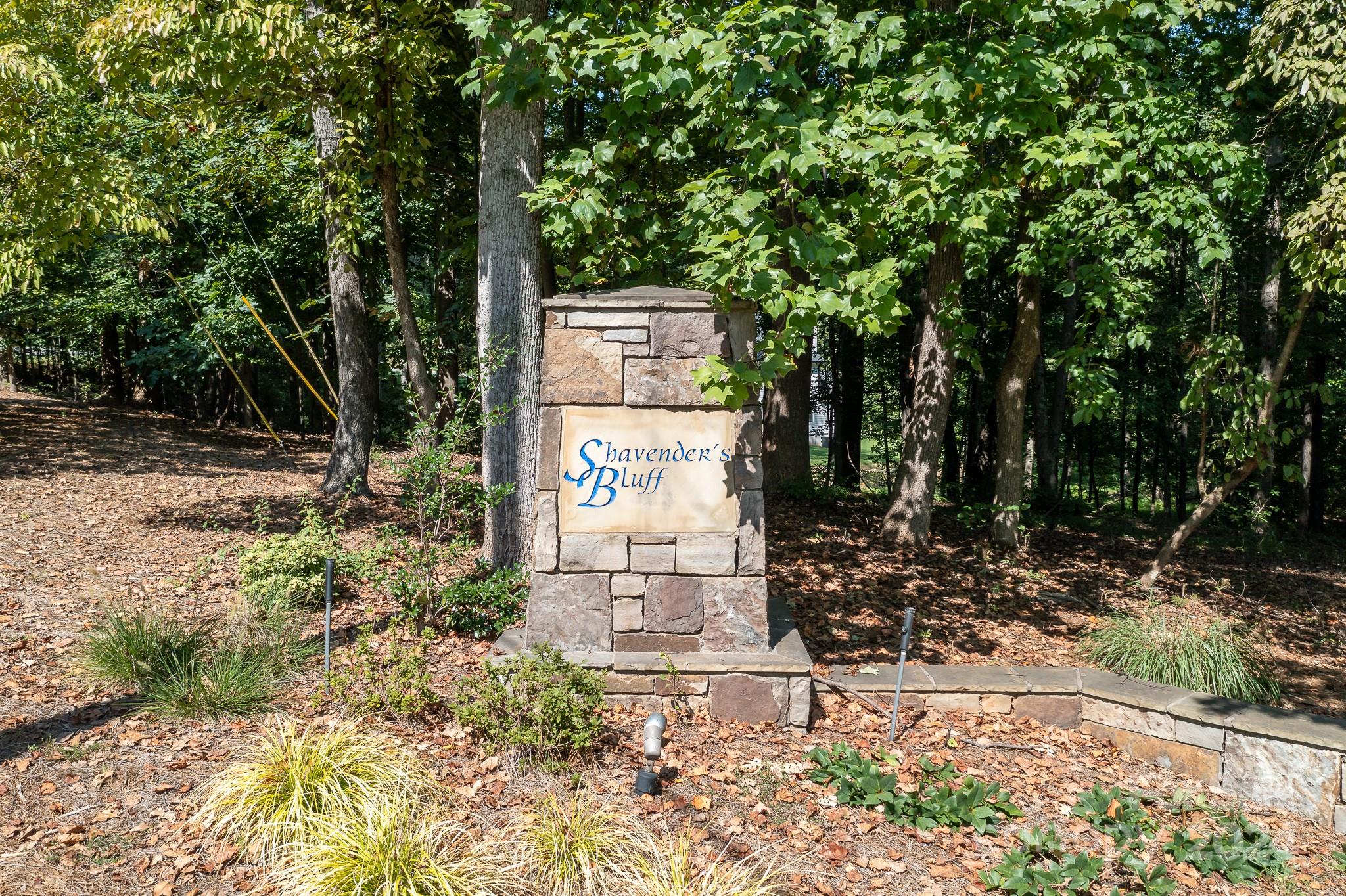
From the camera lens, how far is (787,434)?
11.9 meters

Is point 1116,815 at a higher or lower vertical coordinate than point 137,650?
lower

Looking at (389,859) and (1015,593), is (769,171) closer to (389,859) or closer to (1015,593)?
(389,859)

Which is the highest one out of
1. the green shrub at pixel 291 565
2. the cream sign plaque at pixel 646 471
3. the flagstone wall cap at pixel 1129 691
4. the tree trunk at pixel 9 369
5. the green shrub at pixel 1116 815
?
the tree trunk at pixel 9 369

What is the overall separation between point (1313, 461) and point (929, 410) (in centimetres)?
975

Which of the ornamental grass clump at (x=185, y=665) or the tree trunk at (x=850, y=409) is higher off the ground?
the tree trunk at (x=850, y=409)

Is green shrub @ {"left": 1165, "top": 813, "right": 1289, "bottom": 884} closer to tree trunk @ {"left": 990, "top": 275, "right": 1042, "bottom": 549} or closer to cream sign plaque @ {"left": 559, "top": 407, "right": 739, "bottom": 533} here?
cream sign plaque @ {"left": 559, "top": 407, "right": 739, "bottom": 533}

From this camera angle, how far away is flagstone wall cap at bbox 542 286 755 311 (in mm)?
4738

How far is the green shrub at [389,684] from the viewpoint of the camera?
14.5 ft

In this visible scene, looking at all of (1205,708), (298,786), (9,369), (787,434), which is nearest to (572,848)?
(298,786)

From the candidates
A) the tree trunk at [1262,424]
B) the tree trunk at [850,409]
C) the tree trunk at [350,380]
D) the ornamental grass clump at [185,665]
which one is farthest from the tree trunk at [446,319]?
the tree trunk at [1262,424]

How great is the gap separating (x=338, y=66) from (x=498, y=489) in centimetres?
413

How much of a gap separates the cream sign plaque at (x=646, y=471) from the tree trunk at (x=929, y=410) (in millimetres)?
4810

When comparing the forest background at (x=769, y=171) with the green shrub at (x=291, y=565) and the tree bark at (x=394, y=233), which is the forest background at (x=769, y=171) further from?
the green shrub at (x=291, y=565)

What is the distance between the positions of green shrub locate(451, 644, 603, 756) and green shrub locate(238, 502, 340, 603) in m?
2.10
